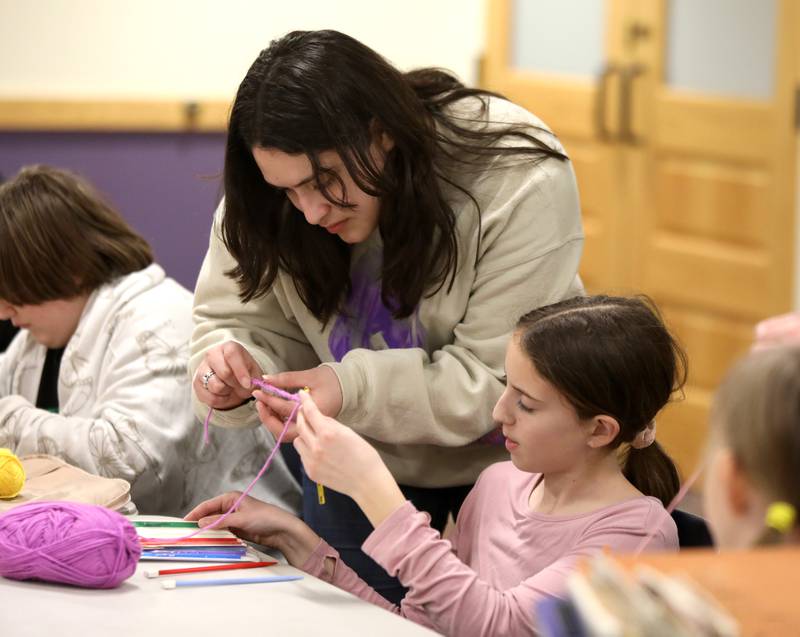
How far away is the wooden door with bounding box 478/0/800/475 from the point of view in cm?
355

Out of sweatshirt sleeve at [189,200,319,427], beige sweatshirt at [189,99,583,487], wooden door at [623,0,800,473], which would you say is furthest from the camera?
wooden door at [623,0,800,473]

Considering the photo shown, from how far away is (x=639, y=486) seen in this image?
158cm

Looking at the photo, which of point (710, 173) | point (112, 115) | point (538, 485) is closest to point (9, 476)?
point (538, 485)

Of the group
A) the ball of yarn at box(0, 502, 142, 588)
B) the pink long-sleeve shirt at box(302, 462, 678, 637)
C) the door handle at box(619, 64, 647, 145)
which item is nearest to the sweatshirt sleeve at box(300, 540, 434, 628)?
the pink long-sleeve shirt at box(302, 462, 678, 637)

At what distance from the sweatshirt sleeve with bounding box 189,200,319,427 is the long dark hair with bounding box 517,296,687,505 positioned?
1.61 feet

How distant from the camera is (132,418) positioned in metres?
1.90

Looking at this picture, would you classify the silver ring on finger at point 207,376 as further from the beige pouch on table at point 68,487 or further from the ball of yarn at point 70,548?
the ball of yarn at point 70,548

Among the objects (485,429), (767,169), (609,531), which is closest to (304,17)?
(767,169)

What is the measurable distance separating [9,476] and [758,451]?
1.07 metres

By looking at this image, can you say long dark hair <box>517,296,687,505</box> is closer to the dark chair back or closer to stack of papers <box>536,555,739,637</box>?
the dark chair back

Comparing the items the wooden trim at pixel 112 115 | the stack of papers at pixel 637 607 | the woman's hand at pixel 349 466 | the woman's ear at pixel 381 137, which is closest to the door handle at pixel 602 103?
the wooden trim at pixel 112 115

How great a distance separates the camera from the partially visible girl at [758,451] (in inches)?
35.7

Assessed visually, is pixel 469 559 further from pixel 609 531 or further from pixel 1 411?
pixel 1 411

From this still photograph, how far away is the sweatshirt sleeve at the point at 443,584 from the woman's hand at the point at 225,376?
1.41ft
